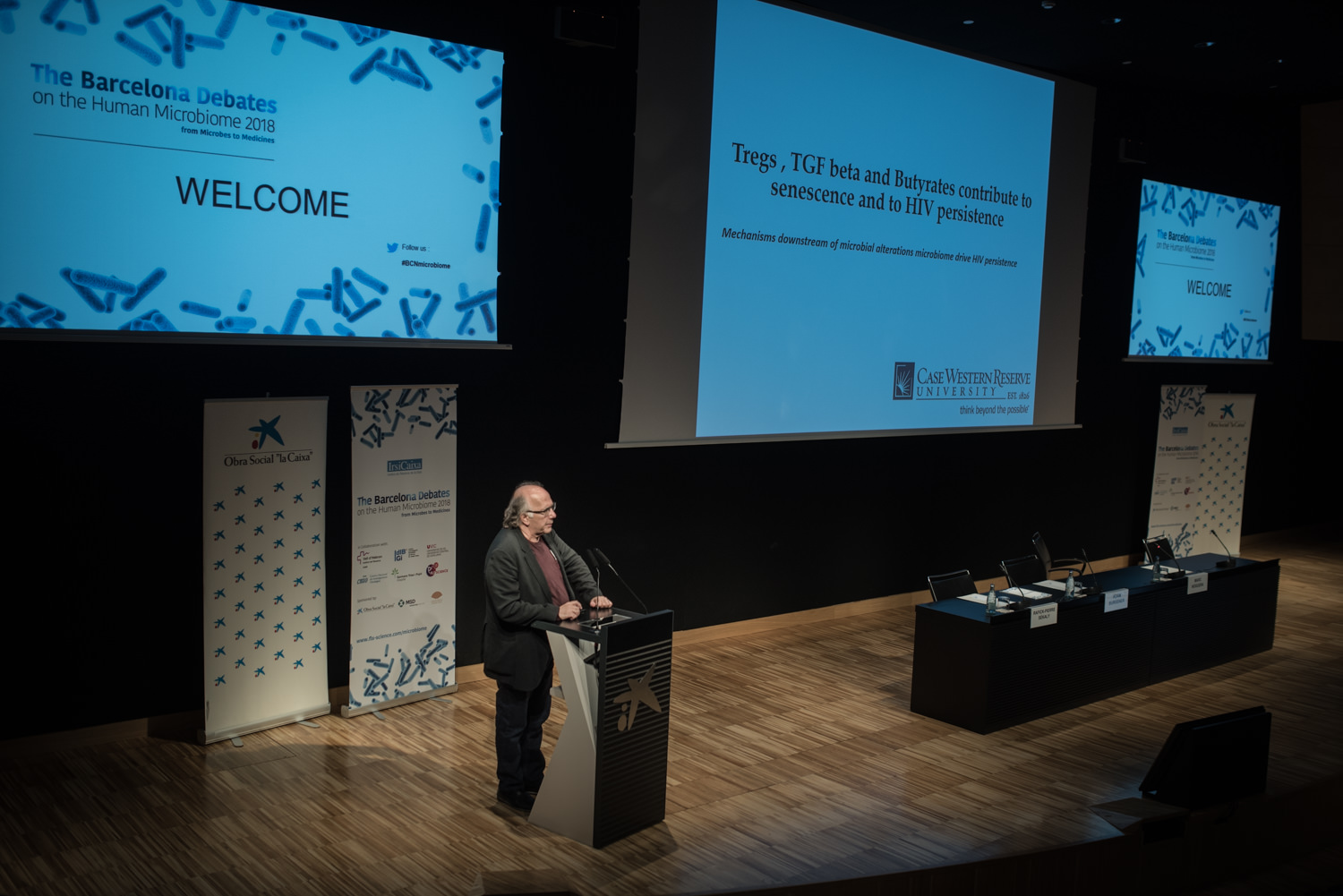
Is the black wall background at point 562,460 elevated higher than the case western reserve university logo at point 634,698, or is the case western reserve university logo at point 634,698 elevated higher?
the black wall background at point 562,460

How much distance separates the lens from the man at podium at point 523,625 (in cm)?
420

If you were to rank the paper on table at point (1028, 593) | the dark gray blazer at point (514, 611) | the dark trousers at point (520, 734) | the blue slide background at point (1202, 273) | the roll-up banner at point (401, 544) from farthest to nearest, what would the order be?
the blue slide background at point (1202, 273) → the paper on table at point (1028, 593) → the roll-up banner at point (401, 544) → the dark trousers at point (520, 734) → the dark gray blazer at point (514, 611)

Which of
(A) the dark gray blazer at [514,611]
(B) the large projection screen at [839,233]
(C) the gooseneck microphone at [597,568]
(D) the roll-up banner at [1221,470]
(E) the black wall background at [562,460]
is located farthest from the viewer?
(D) the roll-up banner at [1221,470]

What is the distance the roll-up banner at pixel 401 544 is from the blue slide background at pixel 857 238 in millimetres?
1679

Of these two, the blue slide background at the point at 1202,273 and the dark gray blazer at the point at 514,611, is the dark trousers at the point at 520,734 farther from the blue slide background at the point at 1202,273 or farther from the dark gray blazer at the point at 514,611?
the blue slide background at the point at 1202,273

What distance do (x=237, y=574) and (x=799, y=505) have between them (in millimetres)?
3776

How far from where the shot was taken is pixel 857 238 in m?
6.97

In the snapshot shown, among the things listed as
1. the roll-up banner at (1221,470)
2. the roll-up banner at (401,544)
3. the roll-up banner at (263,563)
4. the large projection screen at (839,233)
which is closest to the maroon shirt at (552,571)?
the roll-up banner at (401,544)

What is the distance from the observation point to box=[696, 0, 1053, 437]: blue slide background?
6371mm

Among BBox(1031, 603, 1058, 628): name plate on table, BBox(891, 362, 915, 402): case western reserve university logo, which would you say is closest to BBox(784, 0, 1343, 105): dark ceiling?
BBox(891, 362, 915, 402): case western reserve university logo

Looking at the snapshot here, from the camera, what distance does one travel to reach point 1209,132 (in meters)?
9.74

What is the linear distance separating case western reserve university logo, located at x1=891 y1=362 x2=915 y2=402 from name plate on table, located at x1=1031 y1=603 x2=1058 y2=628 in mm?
2119

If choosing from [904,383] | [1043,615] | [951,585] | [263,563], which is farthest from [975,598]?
[263,563]

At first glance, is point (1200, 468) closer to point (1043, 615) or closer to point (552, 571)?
point (1043, 615)
